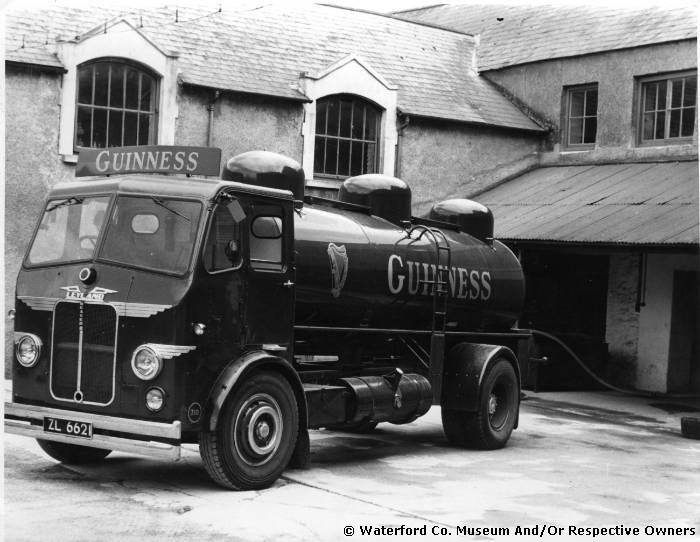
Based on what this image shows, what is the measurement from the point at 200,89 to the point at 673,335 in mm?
9109

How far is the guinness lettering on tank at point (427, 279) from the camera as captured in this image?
11.3 meters

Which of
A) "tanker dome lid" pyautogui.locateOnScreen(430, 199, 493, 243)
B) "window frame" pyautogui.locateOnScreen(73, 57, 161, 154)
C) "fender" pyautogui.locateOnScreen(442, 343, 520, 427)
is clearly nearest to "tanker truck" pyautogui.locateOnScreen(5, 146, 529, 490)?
"fender" pyautogui.locateOnScreen(442, 343, 520, 427)

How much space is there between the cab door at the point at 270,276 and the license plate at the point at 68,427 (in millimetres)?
1513

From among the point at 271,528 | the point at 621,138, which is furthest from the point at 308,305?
the point at 621,138

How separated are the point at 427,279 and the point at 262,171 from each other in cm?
259

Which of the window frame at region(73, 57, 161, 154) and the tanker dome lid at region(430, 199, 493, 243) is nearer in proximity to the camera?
the tanker dome lid at region(430, 199, 493, 243)

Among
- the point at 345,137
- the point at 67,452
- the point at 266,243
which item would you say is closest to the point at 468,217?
the point at 266,243

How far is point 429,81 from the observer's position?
21.1m

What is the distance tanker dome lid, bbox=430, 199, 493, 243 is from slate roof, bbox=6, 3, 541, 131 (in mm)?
5342

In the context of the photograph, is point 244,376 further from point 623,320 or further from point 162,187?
point 623,320

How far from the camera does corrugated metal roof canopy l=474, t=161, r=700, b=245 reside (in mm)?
16062

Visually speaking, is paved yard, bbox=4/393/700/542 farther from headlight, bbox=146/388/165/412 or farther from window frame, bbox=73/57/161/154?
window frame, bbox=73/57/161/154

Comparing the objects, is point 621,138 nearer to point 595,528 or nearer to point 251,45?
point 251,45

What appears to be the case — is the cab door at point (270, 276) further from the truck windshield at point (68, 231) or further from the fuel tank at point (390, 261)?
the truck windshield at point (68, 231)
